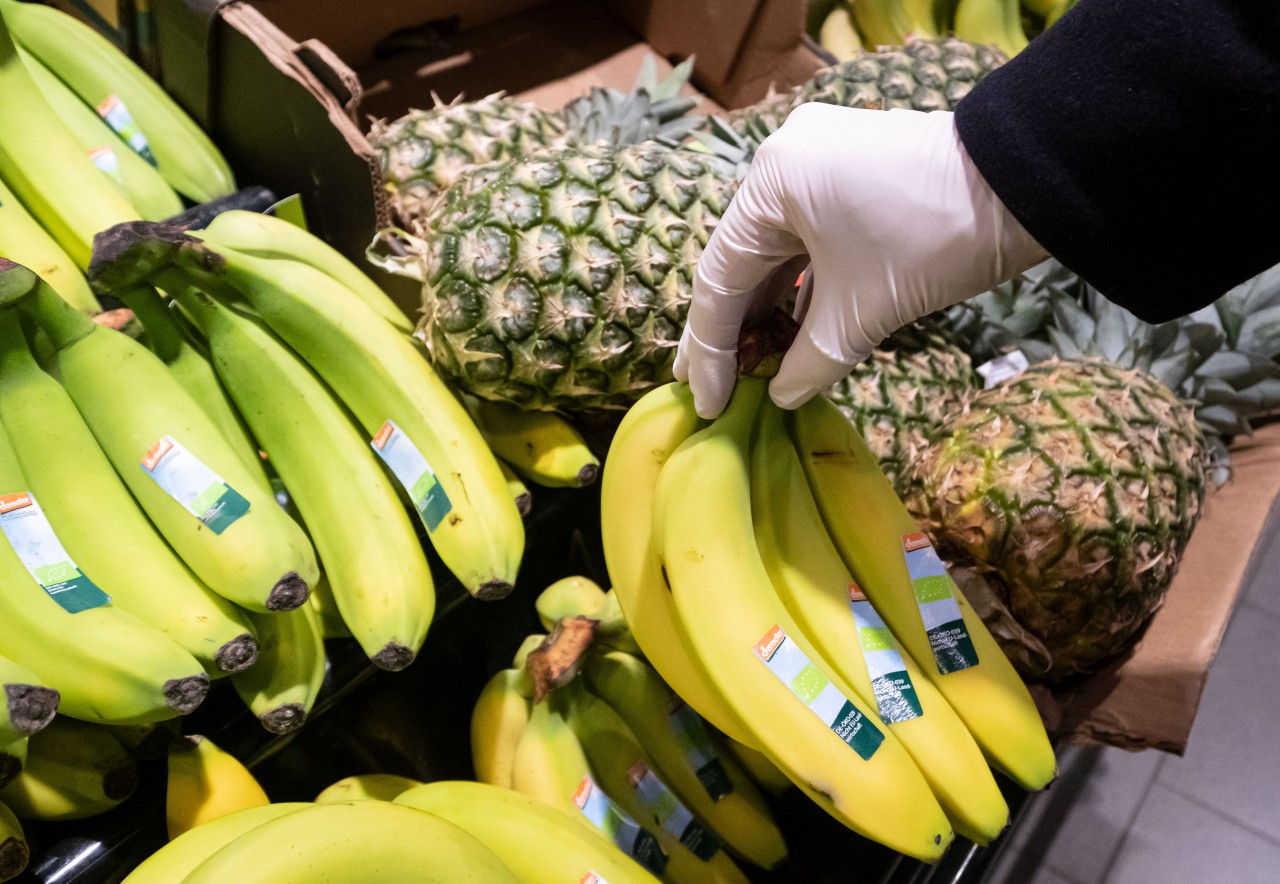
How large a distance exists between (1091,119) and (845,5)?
193cm

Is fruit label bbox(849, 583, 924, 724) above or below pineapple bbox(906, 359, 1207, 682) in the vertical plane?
above

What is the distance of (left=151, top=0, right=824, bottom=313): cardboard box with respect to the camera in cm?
137

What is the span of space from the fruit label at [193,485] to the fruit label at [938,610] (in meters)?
0.73

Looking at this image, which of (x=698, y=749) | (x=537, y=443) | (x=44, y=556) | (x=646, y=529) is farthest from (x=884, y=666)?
(x=44, y=556)

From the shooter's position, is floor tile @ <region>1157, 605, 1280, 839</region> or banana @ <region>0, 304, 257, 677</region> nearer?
banana @ <region>0, 304, 257, 677</region>

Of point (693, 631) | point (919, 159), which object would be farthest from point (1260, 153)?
point (693, 631)

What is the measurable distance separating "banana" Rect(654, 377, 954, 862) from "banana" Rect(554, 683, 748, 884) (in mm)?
383

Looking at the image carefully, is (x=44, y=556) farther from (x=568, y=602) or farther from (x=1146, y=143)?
(x=1146, y=143)

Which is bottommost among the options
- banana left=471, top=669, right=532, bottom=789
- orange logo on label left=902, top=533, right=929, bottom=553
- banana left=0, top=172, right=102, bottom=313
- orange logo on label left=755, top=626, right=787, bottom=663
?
banana left=471, top=669, right=532, bottom=789

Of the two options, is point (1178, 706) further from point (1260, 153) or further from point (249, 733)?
point (249, 733)

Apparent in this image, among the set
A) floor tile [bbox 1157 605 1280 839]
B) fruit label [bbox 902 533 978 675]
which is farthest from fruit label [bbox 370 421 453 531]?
floor tile [bbox 1157 605 1280 839]

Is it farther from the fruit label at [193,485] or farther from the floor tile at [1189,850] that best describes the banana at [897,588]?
the floor tile at [1189,850]

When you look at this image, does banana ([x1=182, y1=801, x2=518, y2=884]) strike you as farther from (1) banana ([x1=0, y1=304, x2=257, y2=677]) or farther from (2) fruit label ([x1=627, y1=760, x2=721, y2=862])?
(2) fruit label ([x1=627, y1=760, x2=721, y2=862])

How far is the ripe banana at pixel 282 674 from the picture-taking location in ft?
3.23
